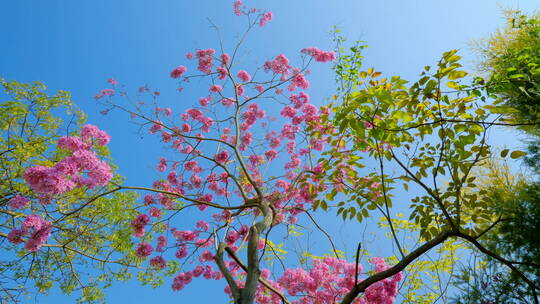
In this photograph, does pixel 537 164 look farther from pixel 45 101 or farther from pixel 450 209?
pixel 45 101

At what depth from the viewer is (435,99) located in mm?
2537

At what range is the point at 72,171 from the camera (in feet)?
10.6

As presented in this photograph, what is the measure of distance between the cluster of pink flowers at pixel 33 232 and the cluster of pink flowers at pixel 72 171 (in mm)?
327

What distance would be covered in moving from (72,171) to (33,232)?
2.95 feet

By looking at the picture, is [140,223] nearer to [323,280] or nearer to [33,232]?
[33,232]

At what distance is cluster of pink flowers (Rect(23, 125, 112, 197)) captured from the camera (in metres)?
3.12

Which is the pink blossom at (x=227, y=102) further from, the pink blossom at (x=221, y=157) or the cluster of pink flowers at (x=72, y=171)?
the cluster of pink flowers at (x=72, y=171)

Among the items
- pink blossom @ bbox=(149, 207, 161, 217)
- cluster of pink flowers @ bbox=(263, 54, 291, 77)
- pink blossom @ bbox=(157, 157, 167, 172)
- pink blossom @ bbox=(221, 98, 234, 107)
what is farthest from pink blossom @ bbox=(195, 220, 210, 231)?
cluster of pink flowers @ bbox=(263, 54, 291, 77)

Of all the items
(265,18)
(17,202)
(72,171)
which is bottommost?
(72,171)

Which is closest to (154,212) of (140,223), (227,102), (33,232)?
(140,223)

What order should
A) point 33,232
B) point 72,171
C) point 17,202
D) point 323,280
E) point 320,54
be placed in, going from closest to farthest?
point 72,171
point 33,232
point 17,202
point 323,280
point 320,54

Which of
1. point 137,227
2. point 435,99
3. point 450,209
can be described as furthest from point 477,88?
point 137,227

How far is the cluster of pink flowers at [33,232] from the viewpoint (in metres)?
3.46

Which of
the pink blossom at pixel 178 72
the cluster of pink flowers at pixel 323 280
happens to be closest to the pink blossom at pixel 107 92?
the pink blossom at pixel 178 72
